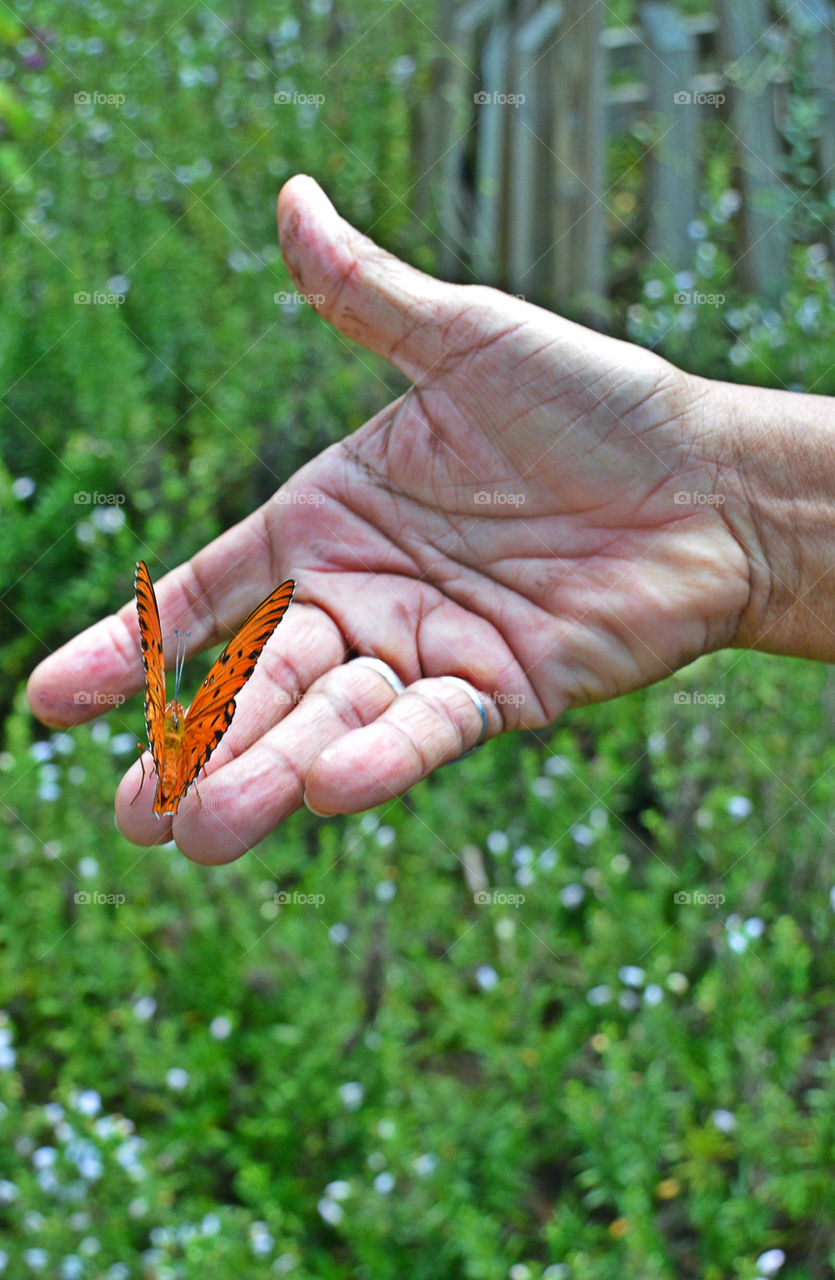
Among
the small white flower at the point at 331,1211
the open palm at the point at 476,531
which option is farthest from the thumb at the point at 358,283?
the small white flower at the point at 331,1211

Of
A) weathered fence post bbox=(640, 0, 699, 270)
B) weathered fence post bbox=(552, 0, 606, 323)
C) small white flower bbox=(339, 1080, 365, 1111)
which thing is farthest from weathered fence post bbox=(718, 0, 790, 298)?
small white flower bbox=(339, 1080, 365, 1111)

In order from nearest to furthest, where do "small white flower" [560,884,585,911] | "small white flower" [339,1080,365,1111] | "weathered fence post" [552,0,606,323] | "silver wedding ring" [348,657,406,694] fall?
"silver wedding ring" [348,657,406,694] < "small white flower" [339,1080,365,1111] < "small white flower" [560,884,585,911] < "weathered fence post" [552,0,606,323]

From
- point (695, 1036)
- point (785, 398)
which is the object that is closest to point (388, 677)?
point (785, 398)

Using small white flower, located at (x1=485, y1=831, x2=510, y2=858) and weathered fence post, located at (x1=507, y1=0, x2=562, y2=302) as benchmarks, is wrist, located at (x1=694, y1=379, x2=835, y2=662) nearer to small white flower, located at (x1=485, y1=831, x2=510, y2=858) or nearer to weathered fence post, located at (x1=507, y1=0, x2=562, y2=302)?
small white flower, located at (x1=485, y1=831, x2=510, y2=858)

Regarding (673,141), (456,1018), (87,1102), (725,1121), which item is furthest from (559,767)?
(673,141)

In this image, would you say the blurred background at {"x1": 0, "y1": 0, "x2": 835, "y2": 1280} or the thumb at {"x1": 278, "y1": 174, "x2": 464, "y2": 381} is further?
the blurred background at {"x1": 0, "y1": 0, "x2": 835, "y2": 1280}

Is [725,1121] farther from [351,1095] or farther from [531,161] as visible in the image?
[531,161]

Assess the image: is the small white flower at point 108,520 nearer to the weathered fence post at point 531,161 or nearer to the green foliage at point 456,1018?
the green foliage at point 456,1018

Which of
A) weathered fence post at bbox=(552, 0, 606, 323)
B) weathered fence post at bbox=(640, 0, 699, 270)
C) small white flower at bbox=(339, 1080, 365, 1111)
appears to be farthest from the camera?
weathered fence post at bbox=(640, 0, 699, 270)
